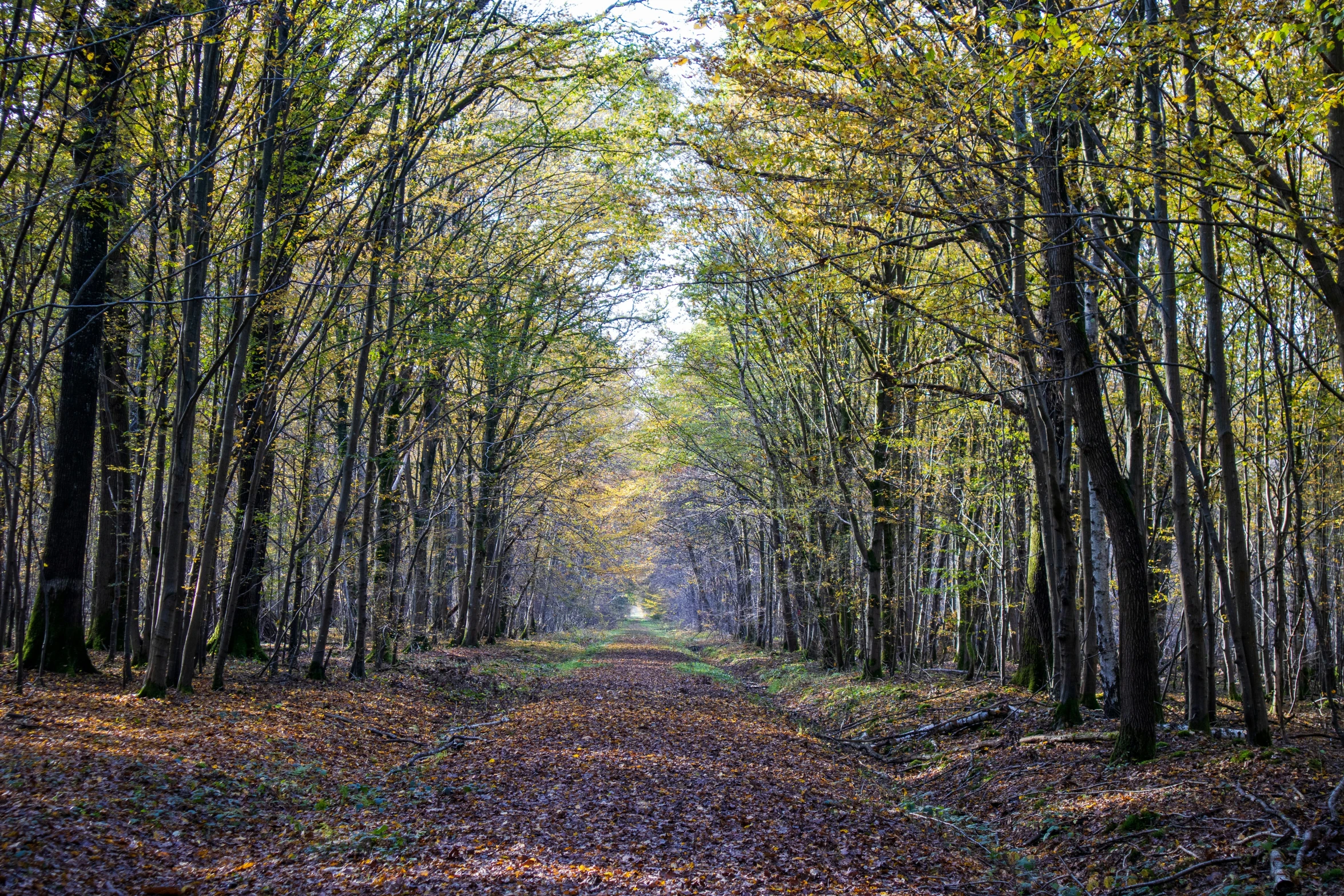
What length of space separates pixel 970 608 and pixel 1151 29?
1381 centimetres

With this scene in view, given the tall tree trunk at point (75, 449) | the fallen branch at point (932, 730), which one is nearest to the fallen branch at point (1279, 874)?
the fallen branch at point (932, 730)

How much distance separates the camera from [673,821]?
6352 millimetres

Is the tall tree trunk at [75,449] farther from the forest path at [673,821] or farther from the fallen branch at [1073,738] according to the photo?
the fallen branch at [1073,738]

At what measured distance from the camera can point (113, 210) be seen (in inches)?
404

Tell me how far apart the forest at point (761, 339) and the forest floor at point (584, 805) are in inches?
4.4

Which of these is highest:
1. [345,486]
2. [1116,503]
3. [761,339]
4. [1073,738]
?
[761,339]

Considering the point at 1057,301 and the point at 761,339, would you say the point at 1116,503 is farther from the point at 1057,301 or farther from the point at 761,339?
the point at 761,339

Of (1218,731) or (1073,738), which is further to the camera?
(1073,738)

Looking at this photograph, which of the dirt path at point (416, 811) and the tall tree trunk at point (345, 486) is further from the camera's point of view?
the tall tree trunk at point (345, 486)

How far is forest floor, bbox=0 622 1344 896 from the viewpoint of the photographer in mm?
4953

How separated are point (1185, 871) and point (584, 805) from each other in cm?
439

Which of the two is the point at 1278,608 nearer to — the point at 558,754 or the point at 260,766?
the point at 558,754

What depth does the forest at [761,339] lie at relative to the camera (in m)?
6.16

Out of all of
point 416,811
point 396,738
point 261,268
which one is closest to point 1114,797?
point 416,811
